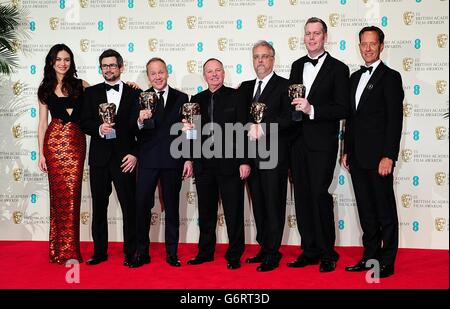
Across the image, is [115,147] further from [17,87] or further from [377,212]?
[377,212]

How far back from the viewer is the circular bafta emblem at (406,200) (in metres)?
5.82

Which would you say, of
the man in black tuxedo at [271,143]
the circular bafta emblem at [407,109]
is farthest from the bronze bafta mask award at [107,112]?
the circular bafta emblem at [407,109]

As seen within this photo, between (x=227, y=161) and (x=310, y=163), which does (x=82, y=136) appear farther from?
(x=310, y=163)

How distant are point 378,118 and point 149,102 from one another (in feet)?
5.76

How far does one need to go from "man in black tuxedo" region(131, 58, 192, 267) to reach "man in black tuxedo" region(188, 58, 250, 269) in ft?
0.55

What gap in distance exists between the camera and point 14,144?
6.23 m

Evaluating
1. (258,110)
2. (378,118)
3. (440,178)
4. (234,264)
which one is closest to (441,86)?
(440,178)

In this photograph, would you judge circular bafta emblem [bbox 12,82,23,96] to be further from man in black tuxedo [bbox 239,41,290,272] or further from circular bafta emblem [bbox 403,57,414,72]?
circular bafta emblem [bbox 403,57,414,72]

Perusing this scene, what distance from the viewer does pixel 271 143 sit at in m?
4.69

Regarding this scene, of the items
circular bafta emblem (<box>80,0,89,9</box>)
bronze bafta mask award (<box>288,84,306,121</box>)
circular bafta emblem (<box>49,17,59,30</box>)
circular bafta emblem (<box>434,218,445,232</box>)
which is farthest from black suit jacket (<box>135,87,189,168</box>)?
circular bafta emblem (<box>434,218,445,232</box>)

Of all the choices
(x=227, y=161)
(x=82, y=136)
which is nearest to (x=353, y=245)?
(x=227, y=161)

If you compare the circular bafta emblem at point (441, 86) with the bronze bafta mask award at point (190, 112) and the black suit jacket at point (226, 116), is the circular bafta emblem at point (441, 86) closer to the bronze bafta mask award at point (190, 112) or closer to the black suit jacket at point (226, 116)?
the black suit jacket at point (226, 116)

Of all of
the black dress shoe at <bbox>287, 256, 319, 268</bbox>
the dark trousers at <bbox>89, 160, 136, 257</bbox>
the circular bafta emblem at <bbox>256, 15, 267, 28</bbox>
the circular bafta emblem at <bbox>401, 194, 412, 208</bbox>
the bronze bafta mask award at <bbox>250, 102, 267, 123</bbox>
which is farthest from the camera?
the circular bafta emblem at <bbox>256, 15, 267, 28</bbox>

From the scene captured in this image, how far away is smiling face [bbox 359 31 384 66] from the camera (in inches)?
179
